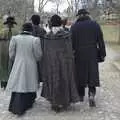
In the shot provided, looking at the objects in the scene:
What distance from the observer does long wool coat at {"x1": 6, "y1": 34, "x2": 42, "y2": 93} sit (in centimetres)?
875

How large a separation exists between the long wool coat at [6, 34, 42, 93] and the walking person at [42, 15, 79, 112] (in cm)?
20

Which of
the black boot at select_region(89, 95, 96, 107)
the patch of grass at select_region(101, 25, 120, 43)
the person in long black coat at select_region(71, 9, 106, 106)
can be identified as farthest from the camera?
the patch of grass at select_region(101, 25, 120, 43)

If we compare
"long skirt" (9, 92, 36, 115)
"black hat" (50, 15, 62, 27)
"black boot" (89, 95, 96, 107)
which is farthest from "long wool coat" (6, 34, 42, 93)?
"black boot" (89, 95, 96, 107)

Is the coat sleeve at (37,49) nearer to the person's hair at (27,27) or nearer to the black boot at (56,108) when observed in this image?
the person's hair at (27,27)

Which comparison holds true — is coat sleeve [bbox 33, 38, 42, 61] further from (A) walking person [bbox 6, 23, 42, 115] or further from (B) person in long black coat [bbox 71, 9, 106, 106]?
(B) person in long black coat [bbox 71, 9, 106, 106]

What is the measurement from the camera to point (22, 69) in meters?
8.78

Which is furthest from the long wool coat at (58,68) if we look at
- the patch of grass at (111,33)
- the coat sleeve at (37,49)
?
the patch of grass at (111,33)

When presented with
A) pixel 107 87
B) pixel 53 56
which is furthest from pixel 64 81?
pixel 107 87

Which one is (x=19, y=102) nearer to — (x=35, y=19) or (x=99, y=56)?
(x=99, y=56)

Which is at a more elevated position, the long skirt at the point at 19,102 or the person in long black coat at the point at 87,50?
the person in long black coat at the point at 87,50

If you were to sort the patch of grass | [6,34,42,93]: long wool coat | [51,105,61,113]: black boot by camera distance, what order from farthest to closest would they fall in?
the patch of grass < [51,105,61,113]: black boot < [6,34,42,93]: long wool coat

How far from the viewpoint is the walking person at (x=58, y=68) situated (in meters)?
8.80

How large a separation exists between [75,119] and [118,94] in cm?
322

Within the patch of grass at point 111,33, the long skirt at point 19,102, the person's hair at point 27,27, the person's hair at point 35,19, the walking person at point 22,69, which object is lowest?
the patch of grass at point 111,33
